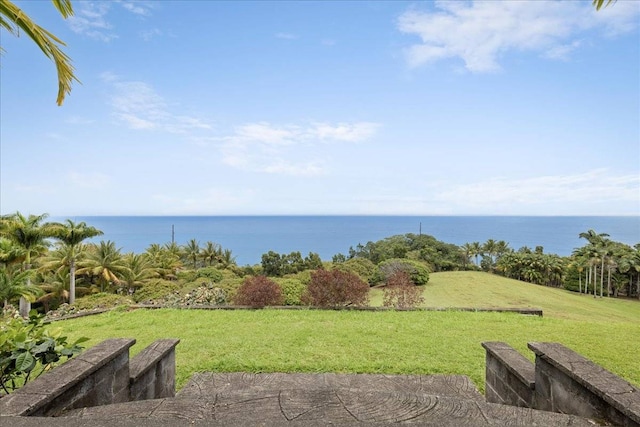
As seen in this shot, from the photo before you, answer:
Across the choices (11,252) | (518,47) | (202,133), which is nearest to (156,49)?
(202,133)

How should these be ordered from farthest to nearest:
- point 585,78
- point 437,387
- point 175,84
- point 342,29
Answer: point 175,84, point 585,78, point 342,29, point 437,387

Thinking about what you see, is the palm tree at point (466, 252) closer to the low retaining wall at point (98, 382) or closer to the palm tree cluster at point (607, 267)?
the palm tree cluster at point (607, 267)

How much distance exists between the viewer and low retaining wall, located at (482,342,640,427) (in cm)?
166

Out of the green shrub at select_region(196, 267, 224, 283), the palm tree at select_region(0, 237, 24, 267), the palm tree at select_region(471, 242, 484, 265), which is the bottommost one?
the green shrub at select_region(196, 267, 224, 283)

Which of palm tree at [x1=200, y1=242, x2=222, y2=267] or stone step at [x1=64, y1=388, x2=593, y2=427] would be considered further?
palm tree at [x1=200, y1=242, x2=222, y2=267]

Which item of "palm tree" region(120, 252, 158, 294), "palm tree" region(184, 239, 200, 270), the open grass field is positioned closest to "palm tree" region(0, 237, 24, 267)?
the open grass field

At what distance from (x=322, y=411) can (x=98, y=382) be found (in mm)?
1589

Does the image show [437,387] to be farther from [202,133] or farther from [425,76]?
[202,133]

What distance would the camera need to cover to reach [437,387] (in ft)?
12.2

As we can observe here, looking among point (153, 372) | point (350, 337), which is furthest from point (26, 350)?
point (350, 337)

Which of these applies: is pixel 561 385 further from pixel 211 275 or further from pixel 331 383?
pixel 211 275

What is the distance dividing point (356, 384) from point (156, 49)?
34.3 ft

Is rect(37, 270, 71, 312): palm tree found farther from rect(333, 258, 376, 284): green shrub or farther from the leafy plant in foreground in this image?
the leafy plant in foreground

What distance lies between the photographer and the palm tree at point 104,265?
66.9ft
